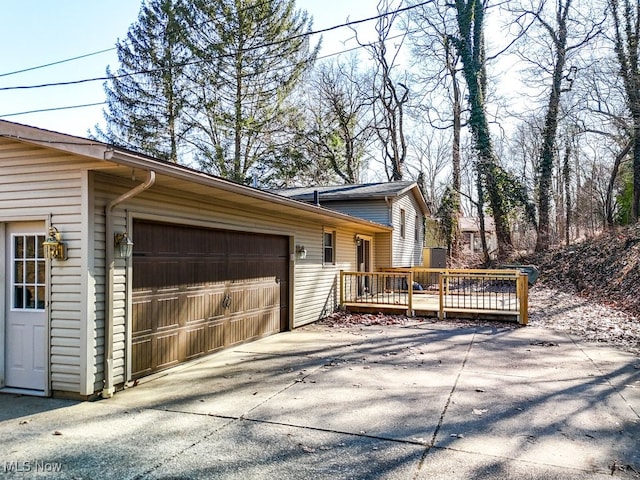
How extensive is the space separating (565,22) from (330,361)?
19598 mm

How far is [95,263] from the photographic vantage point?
195 inches

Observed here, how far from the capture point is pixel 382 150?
28266mm

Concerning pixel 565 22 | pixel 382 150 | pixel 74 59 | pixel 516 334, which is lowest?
pixel 516 334

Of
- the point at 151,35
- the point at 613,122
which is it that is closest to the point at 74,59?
the point at 151,35

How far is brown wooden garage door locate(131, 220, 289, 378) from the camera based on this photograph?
5684 mm

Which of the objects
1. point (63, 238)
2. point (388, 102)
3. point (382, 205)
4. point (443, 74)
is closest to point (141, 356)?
point (63, 238)

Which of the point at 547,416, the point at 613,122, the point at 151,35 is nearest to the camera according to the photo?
the point at 547,416

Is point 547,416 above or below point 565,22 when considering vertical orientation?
below

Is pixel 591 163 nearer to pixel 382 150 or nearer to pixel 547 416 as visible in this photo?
pixel 382 150

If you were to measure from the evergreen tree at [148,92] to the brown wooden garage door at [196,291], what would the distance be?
15325 millimetres

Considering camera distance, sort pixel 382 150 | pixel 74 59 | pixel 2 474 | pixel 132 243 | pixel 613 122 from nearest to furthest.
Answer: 1. pixel 2 474
2. pixel 132 243
3. pixel 74 59
4. pixel 613 122
5. pixel 382 150

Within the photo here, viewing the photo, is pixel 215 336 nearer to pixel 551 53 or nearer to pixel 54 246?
pixel 54 246

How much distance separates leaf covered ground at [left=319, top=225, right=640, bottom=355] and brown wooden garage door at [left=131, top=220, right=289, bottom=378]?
111 inches

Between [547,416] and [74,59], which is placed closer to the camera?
[547,416]
